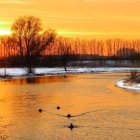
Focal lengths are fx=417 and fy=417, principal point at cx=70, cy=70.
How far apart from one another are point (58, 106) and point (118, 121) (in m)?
5.72

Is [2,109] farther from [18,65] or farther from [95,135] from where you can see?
[18,65]

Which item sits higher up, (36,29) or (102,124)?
(36,29)

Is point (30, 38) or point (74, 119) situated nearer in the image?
point (74, 119)

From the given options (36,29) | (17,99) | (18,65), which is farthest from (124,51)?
(17,99)

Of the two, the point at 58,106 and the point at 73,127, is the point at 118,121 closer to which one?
the point at 73,127

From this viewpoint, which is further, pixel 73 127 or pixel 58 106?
pixel 58 106

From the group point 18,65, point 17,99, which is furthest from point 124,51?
point 17,99

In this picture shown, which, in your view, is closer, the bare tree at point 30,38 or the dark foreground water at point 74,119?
the dark foreground water at point 74,119

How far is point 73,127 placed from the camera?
17547 mm

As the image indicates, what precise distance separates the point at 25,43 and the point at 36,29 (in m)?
3.68

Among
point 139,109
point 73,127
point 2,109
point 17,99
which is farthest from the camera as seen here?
point 17,99

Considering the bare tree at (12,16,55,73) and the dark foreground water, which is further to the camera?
the bare tree at (12,16,55,73)

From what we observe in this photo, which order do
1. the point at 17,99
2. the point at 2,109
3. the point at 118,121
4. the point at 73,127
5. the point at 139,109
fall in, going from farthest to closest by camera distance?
the point at 17,99
the point at 2,109
the point at 139,109
the point at 118,121
the point at 73,127

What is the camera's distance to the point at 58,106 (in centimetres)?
2372
